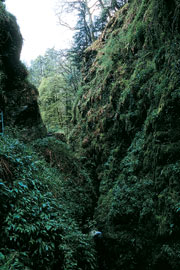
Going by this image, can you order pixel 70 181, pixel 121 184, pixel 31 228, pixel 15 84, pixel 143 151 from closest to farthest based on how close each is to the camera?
pixel 31 228 → pixel 143 151 → pixel 121 184 → pixel 70 181 → pixel 15 84

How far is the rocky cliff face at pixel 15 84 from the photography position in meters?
9.89

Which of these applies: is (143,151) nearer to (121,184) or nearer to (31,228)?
(121,184)

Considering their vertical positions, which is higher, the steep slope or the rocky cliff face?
the rocky cliff face

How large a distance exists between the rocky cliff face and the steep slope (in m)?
3.86

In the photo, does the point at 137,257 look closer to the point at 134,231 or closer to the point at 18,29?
the point at 134,231

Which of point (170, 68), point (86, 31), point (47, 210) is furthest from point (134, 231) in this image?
point (86, 31)

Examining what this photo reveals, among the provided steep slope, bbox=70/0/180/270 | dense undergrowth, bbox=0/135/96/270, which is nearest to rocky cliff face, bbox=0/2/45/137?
steep slope, bbox=70/0/180/270

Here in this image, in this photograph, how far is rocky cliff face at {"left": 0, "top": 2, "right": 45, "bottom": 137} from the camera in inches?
389

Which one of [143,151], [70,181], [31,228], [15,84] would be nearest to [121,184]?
[143,151]

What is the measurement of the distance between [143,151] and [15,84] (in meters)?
8.16

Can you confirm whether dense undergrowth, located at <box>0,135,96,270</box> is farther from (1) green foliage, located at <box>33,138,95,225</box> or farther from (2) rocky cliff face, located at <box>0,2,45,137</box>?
(2) rocky cliff face, located at <box>0,2,45,137</box>

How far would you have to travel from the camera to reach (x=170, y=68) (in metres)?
5.42

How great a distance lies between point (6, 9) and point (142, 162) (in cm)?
1096

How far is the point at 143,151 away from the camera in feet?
20.2
